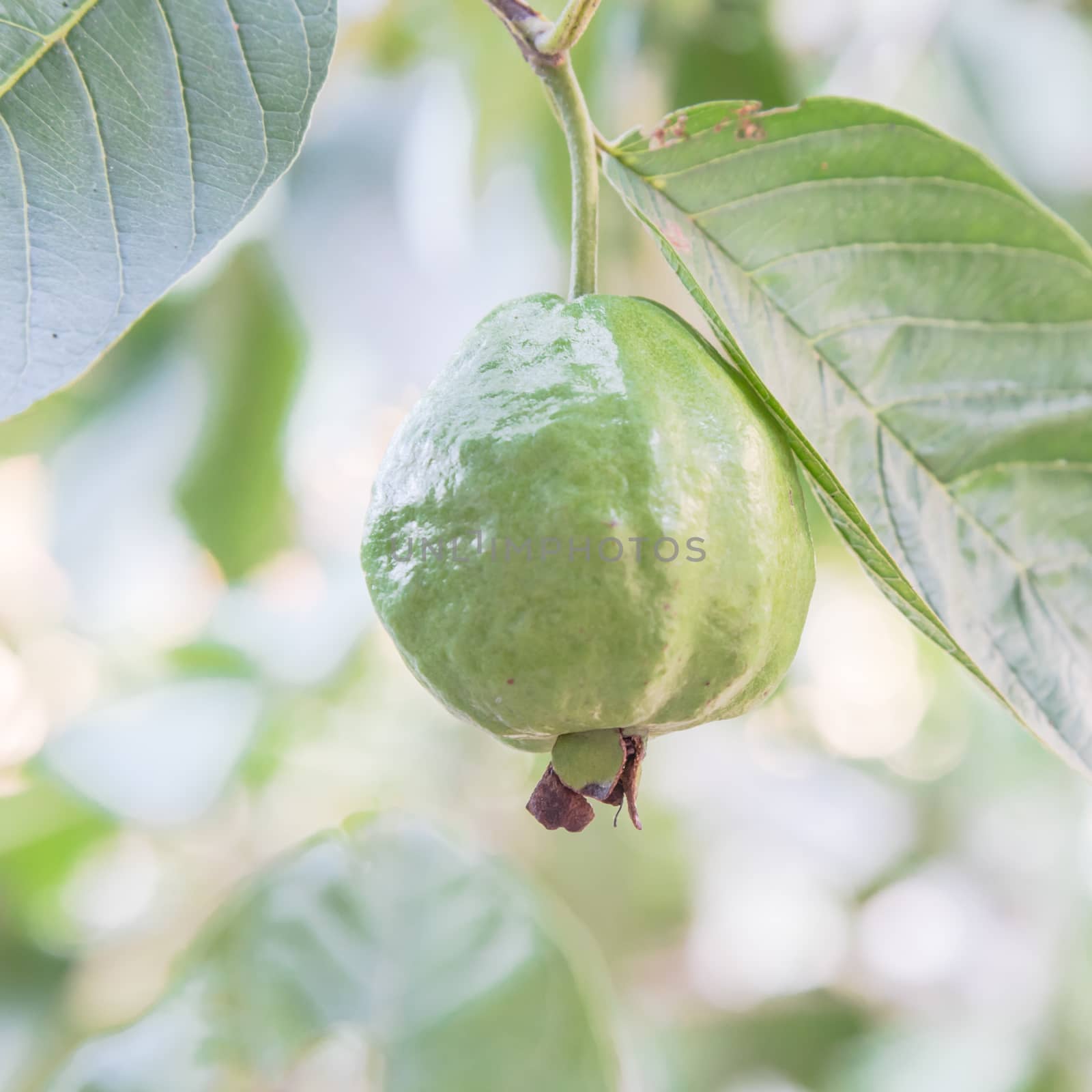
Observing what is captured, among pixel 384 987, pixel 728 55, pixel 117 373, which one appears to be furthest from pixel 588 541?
pixel 117 373

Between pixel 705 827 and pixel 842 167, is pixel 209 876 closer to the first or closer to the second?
pixel 705 827

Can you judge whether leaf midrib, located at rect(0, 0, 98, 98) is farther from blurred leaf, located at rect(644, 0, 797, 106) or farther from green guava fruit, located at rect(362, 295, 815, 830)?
blurred leaf, located at rect(644, 0, 797, 106)

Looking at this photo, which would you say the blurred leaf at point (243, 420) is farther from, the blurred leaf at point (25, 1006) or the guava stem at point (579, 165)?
the guava stem at point (579, 165)

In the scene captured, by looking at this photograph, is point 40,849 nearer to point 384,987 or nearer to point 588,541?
point 384,987

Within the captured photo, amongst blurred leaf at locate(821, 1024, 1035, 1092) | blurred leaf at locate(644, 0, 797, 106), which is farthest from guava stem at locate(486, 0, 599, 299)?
blurred leaf at locate(821, 1024, 1035, 1092)

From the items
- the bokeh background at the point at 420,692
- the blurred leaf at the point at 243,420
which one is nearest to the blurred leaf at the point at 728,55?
the bokeh background at the point at 420,692

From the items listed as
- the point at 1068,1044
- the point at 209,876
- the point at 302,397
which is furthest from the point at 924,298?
the point at 1068,1044
